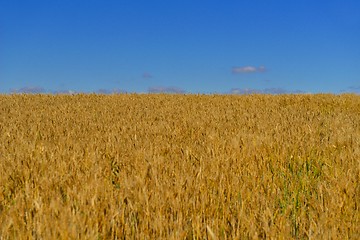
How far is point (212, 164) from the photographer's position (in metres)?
4.41

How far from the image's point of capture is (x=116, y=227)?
2619 mm

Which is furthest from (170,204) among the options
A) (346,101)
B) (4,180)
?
(346,101)

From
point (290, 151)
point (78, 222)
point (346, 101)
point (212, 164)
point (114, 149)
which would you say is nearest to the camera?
point (78, 222)

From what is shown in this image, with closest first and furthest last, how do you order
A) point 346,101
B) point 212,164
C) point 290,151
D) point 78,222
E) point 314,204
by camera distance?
point 78,222 → point 314,204 → point 212,164 → point 290,151 → point 346,101

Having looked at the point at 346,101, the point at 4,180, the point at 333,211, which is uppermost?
the point at 346,101

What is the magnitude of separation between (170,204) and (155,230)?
1.52ft

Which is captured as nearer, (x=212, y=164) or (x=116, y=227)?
(x=116, y=227)

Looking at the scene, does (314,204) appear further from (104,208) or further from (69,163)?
(69,163)

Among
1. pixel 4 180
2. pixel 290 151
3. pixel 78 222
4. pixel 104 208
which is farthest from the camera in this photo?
pixel 290 151

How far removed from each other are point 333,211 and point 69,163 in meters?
2.68

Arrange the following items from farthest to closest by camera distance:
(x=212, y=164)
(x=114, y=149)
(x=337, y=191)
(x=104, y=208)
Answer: (x=114, y=149) < (x=212, y=164) < (x=337, y=191) < (x=104, y=208)

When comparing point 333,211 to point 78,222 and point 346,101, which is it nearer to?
point 78,222

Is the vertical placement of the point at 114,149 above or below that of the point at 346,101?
below

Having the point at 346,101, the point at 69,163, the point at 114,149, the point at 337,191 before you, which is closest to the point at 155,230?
the point at 337,191
